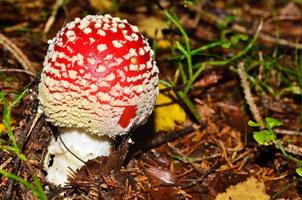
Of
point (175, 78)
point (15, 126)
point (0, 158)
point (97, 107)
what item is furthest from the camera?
point (175, 78)

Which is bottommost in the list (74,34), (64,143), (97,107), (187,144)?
(187,144)

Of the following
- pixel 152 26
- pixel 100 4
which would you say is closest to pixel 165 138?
pixel 152 26

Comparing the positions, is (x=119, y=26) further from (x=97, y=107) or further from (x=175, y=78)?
(x=175, y=78)

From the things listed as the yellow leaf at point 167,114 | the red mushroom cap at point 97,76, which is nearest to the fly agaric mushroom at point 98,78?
the red mushroom cap at point 97,76

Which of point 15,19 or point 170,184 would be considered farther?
point 15,19

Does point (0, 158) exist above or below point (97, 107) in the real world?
below

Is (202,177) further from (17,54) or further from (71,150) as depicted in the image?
(17,54)

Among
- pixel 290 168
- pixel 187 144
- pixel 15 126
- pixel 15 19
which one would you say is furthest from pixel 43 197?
pixel 15 19
